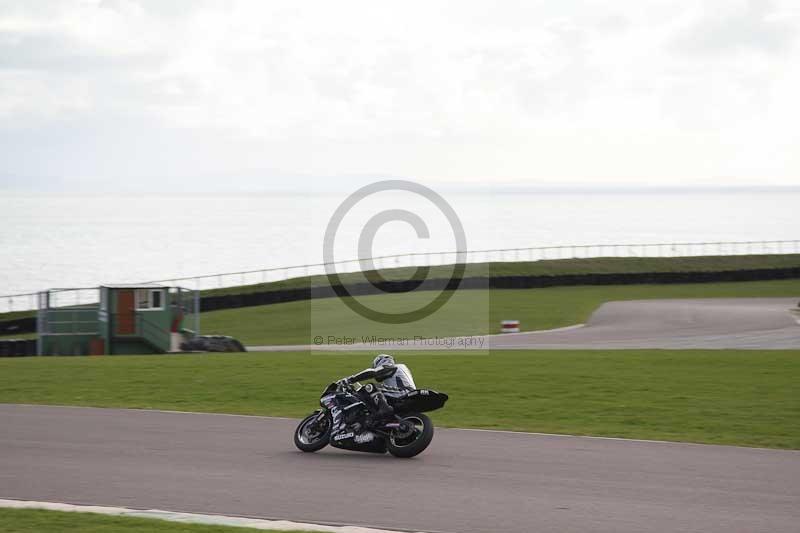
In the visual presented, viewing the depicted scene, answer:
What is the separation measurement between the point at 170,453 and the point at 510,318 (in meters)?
34.6

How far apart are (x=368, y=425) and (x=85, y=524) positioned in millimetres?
4515

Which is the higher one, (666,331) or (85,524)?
(666,331)

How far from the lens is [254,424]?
52.3 feet

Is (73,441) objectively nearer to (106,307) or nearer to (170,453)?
(170,453)

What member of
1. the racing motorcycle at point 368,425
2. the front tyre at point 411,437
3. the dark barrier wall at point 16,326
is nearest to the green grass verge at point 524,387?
the front tyre at point 411,437

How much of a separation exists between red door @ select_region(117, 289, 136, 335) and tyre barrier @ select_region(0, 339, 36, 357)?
524cm

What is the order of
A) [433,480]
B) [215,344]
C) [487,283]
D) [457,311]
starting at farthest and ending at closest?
[487,283] → [457,311] → [215,344] → [433,480]

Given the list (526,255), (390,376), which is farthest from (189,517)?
(526,255)

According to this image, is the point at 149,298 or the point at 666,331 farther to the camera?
the point at 666,331

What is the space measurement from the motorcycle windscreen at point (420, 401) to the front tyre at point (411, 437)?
0.18 metres

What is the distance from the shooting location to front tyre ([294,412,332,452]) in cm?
1334

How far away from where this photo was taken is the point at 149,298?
34.7m

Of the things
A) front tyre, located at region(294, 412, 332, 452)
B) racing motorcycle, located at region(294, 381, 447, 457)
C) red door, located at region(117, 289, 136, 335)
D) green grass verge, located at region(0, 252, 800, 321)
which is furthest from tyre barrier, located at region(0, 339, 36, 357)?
racing motorcycle, located at region(294, 381, 447, 457)

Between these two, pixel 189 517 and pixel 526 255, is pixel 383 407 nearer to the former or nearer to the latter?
pixel 189 517
